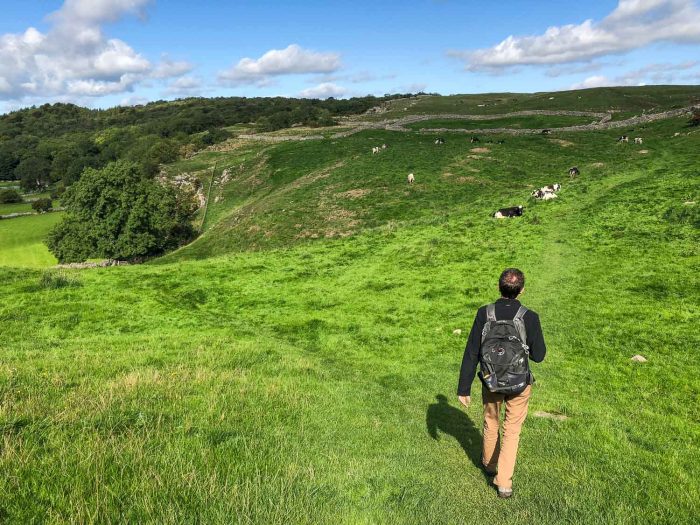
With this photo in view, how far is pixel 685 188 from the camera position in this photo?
2861 centimetres

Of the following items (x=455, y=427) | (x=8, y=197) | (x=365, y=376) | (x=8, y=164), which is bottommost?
(x=365, y=376)

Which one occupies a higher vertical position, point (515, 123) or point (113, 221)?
point (515, 123)

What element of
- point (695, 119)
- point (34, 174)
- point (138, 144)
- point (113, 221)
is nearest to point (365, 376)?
point (113, 221)

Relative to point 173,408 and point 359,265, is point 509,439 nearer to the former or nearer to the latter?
point 173,408

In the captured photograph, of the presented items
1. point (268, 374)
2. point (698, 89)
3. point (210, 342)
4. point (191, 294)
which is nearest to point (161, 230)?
point (191, 294)

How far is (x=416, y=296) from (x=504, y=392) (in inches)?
609

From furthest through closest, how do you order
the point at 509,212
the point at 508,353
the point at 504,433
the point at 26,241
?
the point at 26,241, the point at 509,212, the point at 504,433, the point at 508,353

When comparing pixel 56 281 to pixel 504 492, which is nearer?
pixel 504 492

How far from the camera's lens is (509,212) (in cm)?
3325

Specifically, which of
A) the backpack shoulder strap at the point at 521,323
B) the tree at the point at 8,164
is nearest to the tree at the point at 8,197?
the tree at the point at 8,164

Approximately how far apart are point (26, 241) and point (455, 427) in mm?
93137

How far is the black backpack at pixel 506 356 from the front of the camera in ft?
21.4

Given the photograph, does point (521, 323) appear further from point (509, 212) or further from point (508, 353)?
point (509, 212)

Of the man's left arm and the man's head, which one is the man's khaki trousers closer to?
the man's left arm
